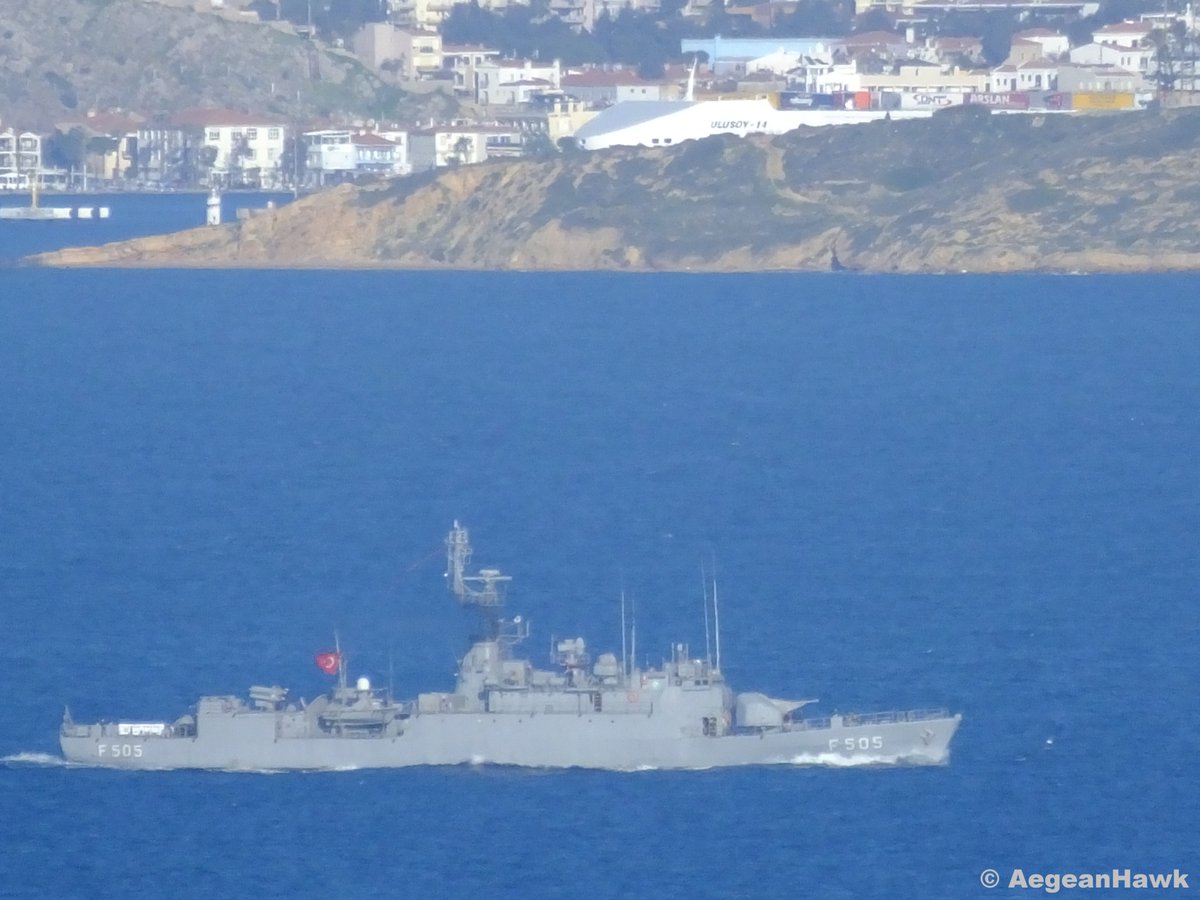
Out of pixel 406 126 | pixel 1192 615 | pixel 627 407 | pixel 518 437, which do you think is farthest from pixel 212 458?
pixel 406 126

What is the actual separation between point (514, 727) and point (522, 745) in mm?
262

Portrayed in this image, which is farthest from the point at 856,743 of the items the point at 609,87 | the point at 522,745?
the point at 609,87

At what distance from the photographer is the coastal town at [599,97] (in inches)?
5079

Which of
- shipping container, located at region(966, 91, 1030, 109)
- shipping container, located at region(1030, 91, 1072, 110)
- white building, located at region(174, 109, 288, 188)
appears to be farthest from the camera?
white building, located at region(174, 109, 288, 188)

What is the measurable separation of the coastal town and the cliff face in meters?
9.36

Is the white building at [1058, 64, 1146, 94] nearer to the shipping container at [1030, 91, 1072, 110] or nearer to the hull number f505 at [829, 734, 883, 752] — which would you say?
the shipping container at [1030, 91, 1072, 110]

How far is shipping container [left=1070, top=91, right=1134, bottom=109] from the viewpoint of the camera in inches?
4875

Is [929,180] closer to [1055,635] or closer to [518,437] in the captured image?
[518,437]

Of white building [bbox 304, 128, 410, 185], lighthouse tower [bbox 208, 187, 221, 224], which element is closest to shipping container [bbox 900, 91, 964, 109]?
lighthouse tower [bbox 208, 187, 221, 224]

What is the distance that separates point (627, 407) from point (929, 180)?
4181cm

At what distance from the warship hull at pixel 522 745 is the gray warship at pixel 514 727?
0.01 m

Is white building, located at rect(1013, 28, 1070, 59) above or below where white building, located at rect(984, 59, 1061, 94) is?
above

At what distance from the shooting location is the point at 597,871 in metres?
28.5

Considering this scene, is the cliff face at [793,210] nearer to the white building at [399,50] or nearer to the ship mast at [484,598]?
the ship mast at [484,598]
